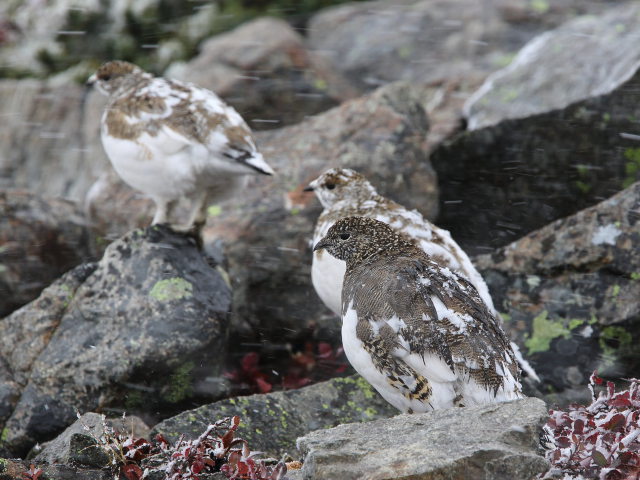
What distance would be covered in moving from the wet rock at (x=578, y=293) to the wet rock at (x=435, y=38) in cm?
430

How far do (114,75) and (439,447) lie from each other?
15.5ft

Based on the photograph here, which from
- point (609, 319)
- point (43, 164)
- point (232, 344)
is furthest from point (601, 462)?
point (43, 164)

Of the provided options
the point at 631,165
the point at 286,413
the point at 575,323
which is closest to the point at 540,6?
A: the point at 631,165

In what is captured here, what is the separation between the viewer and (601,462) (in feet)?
9.79

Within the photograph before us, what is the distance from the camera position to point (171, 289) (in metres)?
5.32

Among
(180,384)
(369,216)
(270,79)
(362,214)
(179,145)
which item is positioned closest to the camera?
(180,384)

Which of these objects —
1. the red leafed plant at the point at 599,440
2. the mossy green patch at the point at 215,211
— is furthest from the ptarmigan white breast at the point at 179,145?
the red leafed plant at the point at 599,440

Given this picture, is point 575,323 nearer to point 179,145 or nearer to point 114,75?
point 179,145

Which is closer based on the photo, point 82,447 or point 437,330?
point 82,447

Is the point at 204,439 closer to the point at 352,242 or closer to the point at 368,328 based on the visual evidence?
the point at 368,328

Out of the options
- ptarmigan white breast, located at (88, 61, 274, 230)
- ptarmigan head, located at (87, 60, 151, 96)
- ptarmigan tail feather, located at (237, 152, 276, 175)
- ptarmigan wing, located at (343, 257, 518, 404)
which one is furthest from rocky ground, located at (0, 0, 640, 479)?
ptarmigan head, located at (87, 60, 151, 96)

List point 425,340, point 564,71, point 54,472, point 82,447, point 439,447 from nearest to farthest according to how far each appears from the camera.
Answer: point 439,447 → point 54,472 → point 82,447 → point 425,340 → point 564,71

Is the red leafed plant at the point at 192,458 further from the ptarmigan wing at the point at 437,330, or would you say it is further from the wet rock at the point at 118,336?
the wet rock at the point at 118,336

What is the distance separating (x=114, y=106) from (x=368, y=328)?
3122 millimetres
